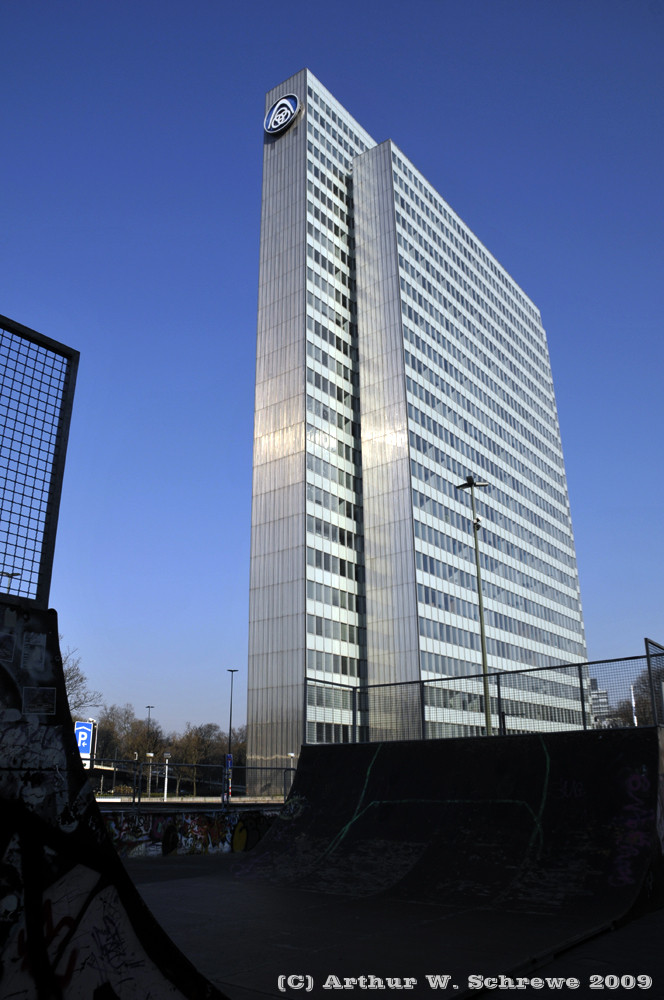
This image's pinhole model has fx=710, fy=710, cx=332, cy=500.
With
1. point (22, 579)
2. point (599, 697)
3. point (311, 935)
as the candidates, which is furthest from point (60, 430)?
point (599, 697)

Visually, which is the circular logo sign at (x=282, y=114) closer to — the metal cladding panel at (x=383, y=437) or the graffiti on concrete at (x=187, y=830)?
the metal cladding panel at (x=383, y=437)

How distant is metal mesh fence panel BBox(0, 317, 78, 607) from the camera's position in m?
4.16

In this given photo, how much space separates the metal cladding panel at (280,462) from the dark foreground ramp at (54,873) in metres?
51.7

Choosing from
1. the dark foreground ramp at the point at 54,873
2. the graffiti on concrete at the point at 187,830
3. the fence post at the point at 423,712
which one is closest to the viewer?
the dark foreground ramp at the point at 54,873

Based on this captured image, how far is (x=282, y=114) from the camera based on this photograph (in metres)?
74.4

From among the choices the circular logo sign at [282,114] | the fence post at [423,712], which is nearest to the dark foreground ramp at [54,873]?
the fence post at [423,712]

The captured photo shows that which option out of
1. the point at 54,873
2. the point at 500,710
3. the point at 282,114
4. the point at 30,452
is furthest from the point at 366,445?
the point at 54,873

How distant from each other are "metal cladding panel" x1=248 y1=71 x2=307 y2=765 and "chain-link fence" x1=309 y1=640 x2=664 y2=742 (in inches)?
1521

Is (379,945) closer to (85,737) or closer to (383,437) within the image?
(85,737)

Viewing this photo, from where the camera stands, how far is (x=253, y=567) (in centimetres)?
6322

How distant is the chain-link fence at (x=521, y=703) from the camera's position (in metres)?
13.8

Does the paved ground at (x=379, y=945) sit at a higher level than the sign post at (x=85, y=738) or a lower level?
lower

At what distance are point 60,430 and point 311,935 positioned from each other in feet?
23.1

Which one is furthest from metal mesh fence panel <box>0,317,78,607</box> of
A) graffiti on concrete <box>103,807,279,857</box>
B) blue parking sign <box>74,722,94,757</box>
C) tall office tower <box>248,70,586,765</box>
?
tall office tower <box>248,70,586,765</box>
